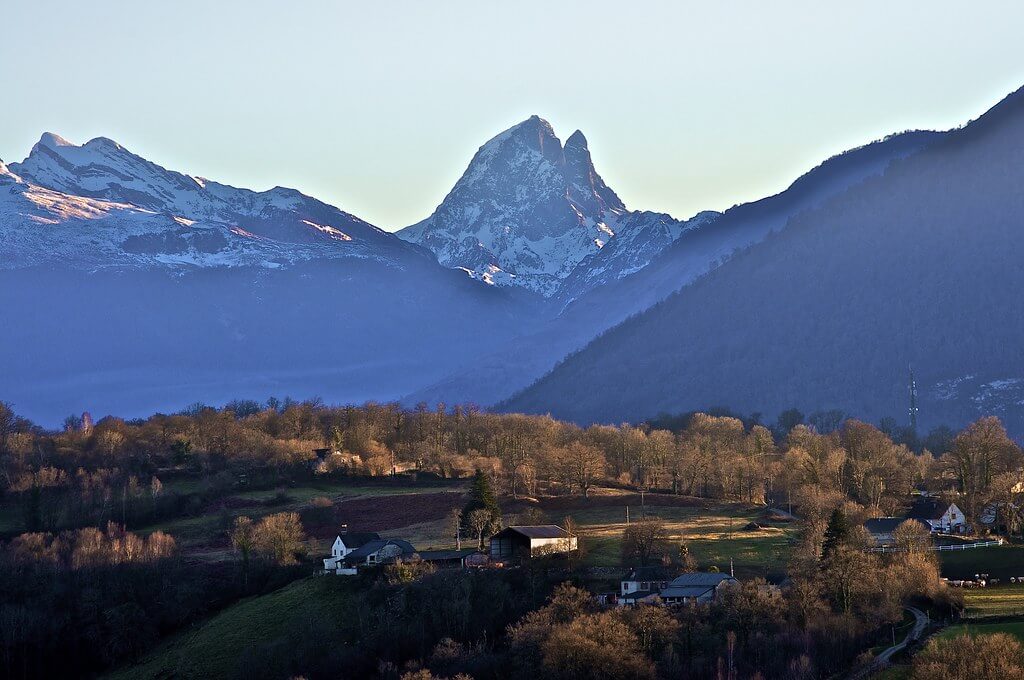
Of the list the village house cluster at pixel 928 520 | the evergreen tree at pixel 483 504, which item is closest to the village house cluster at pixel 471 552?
the evergreen tree at pixel 483 504

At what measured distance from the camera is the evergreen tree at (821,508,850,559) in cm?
10094

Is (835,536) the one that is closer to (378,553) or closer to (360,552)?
(378,553)

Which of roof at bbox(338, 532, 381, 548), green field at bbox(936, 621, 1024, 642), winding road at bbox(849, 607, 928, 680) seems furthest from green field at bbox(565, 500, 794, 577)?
green field at bbox(936, 621, 1024, 642)

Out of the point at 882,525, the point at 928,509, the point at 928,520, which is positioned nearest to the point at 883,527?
the point at 882,525

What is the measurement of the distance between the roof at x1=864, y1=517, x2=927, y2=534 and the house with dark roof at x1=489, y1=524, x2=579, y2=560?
26.5 metres

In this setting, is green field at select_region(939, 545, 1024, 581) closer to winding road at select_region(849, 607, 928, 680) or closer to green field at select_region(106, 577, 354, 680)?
winding road at select_region(849, 607, 928, 680)

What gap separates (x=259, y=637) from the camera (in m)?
109

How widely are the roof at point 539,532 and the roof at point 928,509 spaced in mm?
35807

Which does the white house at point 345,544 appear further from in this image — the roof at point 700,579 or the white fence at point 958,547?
the white fence at point 958,547

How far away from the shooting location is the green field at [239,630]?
4242 inches

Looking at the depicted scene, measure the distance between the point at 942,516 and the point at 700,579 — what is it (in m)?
42.0

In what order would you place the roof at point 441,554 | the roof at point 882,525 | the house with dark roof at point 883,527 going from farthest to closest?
the roof at point 882,525 → the house with dark roof at point 883,527 → the roof at point 441,554

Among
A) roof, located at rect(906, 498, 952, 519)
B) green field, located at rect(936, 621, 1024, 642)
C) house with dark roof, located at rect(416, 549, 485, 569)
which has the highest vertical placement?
roof, located at rect(906, 498, 952, 519)

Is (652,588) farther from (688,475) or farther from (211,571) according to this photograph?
(688,475)
